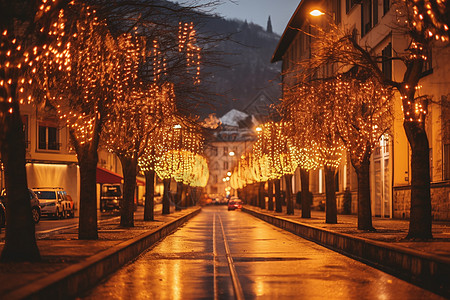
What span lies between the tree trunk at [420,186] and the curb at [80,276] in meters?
7.64

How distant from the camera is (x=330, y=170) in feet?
112

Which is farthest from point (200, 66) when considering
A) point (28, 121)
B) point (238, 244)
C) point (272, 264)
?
point (28, 121)

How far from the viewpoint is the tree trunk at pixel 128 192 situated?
30938mm

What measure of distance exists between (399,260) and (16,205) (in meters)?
8.11

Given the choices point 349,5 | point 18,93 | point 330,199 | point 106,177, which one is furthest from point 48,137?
point 18,93

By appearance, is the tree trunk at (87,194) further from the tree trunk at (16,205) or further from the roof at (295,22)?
the roof at (295,22)

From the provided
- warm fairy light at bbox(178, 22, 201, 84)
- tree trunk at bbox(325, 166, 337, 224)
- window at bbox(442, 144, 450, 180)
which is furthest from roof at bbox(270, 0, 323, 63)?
warm fairy light at bbox(178, 22, 201, 84)

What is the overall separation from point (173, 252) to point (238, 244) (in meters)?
4.86

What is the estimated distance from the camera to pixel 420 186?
19344mm

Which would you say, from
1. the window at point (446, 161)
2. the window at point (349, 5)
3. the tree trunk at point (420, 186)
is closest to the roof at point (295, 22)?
the window at point (349, 5)

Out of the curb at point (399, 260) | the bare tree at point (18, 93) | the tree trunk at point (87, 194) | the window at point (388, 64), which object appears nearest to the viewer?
the bare tree at point (18, 93)

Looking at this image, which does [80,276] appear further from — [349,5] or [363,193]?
[349,5]

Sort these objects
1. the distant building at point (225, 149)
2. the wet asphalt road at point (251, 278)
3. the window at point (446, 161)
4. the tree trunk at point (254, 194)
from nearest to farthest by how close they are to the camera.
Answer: the wet asphalt road at point (251, 278) < the window at point (446, 161) < the tree trunk at point (254, 194) < the distant building at point (225, 149)

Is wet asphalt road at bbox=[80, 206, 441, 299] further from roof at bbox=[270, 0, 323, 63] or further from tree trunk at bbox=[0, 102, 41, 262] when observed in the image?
roof at bbox=[270, 0, 323, 63]
